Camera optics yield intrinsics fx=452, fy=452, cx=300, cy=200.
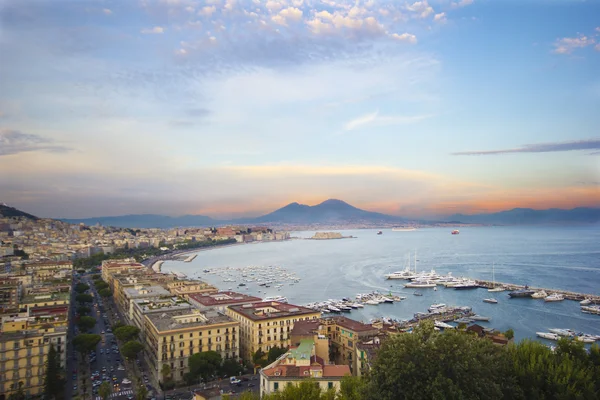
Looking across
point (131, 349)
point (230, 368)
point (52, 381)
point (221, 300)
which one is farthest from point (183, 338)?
point (221, 300)

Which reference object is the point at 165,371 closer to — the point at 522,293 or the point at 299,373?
the point at 299,373

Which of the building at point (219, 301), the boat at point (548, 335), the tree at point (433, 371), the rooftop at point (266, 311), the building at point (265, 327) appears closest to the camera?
the tree at point (433, 371)

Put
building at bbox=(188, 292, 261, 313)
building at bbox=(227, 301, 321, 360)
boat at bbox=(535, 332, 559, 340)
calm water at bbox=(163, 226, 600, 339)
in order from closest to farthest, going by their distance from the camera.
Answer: building at bbox=(227, 301, 321, 360) < building at bbox=(188, 292, 261, 313) < boat at bbox=(535, 332, 559, 340) < calm water at bbox=(163, 226, 600, 339)

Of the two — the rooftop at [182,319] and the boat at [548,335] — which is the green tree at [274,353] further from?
the boat at [548,335]

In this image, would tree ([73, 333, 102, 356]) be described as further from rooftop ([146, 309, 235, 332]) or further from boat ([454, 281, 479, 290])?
boat ([454, 281, 479, 290])

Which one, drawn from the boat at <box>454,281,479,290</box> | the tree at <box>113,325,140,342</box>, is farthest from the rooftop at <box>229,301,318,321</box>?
the boat at <box>454,281,479,290</box>

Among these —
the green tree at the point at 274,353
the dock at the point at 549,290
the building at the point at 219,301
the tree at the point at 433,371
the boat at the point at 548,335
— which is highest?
the tree at the point at 433,371

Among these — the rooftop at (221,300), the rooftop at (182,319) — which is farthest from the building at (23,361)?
the rooftop at (221,300)

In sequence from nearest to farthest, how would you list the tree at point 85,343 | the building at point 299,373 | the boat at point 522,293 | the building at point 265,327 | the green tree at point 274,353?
1. the building at point 299,373
2. the green tree at point 274,353
3. the tree at point 85,343
4. the building at point 265,327
5. the boat at point 522,293
